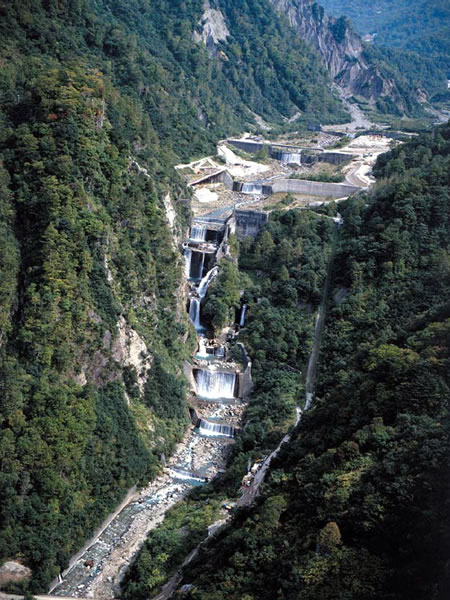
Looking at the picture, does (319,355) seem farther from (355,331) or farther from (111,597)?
(111,597)

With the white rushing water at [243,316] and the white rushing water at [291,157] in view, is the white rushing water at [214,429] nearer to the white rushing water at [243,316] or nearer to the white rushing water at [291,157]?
the white rushing water at [243,316]

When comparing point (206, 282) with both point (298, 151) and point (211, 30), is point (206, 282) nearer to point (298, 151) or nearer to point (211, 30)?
point (298, 151)

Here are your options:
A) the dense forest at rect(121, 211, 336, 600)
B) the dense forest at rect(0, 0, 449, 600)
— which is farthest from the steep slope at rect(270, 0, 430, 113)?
the dense forest at rect(121, 211, 336, 600)

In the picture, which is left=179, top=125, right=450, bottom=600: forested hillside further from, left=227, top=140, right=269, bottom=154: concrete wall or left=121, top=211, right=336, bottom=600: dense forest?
left=227, top=140, right=269, bottom=154: concrete wall

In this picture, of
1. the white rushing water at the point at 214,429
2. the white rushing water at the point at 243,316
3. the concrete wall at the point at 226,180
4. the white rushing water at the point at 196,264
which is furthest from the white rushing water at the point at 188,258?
the concrete wall at the point at 226,180

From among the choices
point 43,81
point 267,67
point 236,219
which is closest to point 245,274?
point 236,219

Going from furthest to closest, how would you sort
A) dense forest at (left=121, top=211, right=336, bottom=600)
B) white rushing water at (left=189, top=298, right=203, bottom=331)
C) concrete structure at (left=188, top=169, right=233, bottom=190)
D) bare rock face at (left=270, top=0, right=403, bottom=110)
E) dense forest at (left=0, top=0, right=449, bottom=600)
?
bare rock face at (left=270, top=0, right=403, bottom=110)
concrete structure at (left=188, top=169, right=233, bottom=190)
white rushing water at (left=189, top=298, right=203, bottom=331)
dense forest at (left=121, top=211, right=336, bottom=600)
dense forest at (left=0, top=0, right=449, bottom=600)
